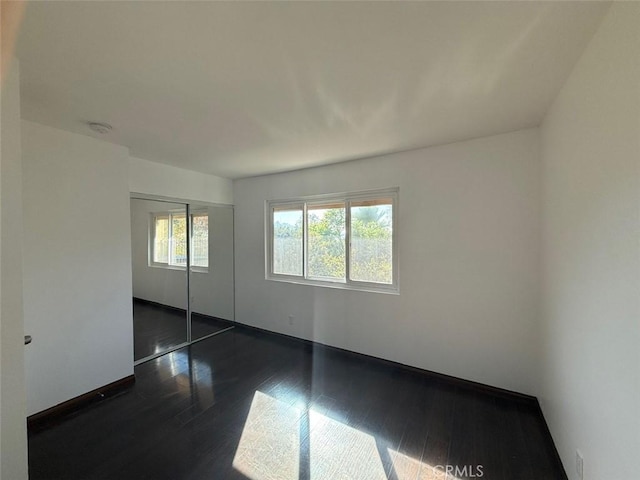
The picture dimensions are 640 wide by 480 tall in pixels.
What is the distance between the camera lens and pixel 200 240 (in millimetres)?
3826

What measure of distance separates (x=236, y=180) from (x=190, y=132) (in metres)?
1.95

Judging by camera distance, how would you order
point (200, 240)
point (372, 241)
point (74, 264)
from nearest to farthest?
point (74, 264)
point (372, 241)
point (200, 240)

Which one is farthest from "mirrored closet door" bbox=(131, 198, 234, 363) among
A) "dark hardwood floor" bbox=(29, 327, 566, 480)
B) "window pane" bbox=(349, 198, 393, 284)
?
"window pane" bbox=(349, 198, 393, 284)

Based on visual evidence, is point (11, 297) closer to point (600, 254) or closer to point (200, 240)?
point (600, 254)

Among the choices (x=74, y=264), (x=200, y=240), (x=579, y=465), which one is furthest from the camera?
(x=200, y=240)

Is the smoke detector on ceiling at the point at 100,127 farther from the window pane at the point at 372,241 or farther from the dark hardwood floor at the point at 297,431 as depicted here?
the window pane at the point at 372,241

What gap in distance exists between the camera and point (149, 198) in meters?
3.16

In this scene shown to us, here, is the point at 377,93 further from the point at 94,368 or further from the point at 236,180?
the point at 94,368

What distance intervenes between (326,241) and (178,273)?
2.09 meters

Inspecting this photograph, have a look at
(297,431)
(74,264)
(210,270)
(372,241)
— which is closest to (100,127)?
(74,264)

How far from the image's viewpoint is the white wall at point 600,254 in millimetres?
944

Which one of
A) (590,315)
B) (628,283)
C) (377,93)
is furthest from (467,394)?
(377,93)

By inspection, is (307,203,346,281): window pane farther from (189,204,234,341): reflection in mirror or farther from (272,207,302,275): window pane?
(189,204,234,341): reflection in mirror

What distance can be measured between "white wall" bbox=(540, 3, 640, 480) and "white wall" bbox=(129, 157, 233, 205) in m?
3.83
